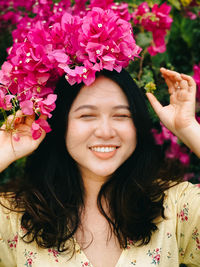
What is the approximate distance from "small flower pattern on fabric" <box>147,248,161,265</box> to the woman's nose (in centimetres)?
67

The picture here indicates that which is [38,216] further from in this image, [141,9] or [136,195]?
[141,9]

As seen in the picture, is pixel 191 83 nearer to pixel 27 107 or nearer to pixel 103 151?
pixel 103 151

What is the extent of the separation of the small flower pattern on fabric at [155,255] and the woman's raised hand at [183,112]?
564 millimetres

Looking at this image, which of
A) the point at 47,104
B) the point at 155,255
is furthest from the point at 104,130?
the point at 155,255

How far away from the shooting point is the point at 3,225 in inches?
68.4

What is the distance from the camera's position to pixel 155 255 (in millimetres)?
1742

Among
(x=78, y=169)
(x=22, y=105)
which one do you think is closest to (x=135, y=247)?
(x=78, y=169)

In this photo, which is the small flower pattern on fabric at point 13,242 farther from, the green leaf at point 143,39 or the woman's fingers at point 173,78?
the green leaf at point 143,39

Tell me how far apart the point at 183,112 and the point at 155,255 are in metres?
0.75

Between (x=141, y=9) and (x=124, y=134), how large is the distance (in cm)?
87

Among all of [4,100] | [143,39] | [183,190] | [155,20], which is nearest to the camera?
[4,100]

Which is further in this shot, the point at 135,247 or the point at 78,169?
the point at 78,169

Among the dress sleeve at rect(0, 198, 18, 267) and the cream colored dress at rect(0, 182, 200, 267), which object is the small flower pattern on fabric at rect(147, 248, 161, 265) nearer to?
the cream colored dress at rect(0, 182, 200, 267)

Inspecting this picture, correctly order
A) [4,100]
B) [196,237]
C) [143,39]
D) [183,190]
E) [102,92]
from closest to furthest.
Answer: [4,100], [102,92], [196,237], [183,190], [143,39]
